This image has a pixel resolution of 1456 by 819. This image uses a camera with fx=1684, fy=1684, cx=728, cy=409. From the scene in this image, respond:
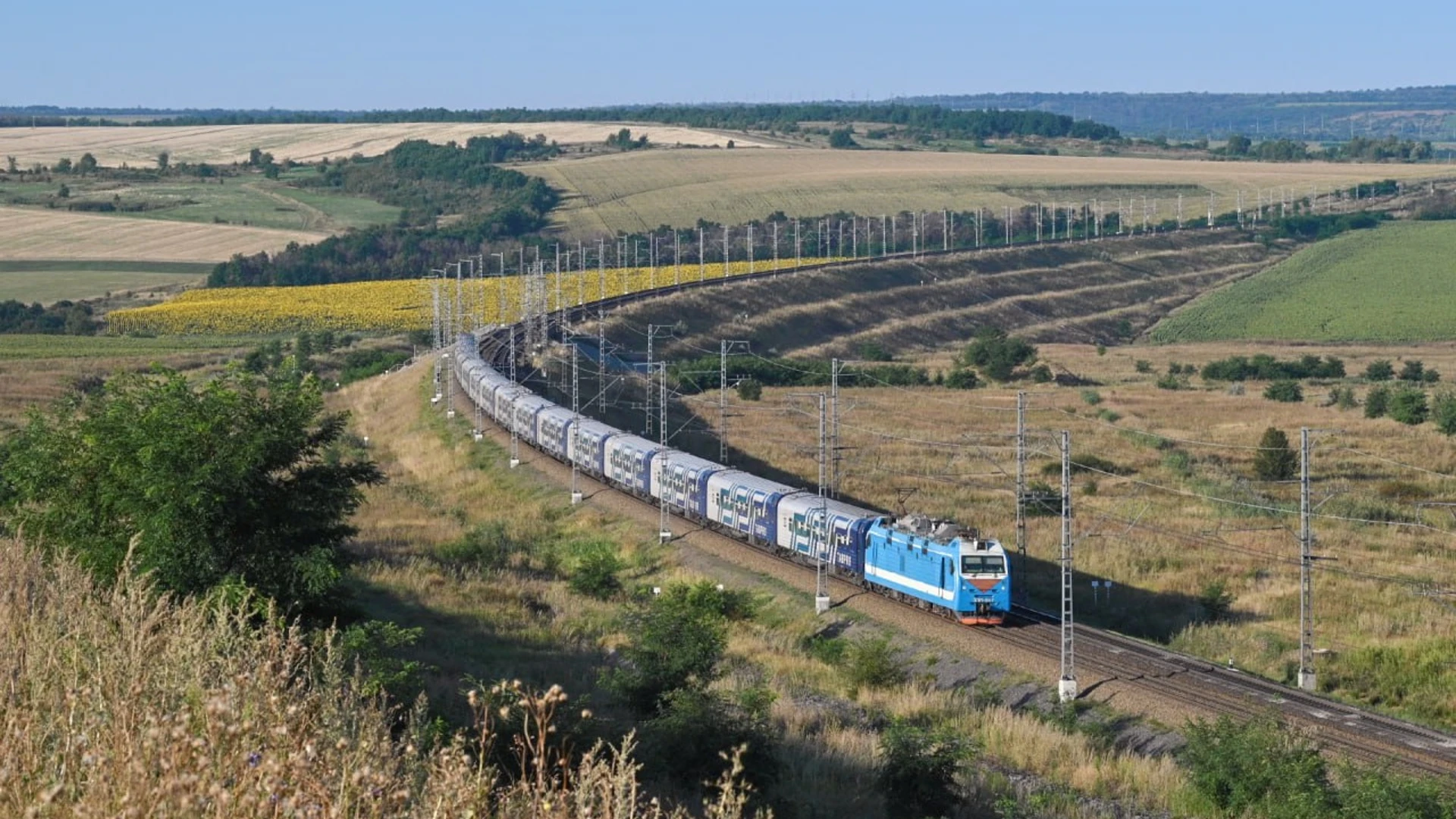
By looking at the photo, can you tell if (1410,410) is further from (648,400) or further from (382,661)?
(382,661)

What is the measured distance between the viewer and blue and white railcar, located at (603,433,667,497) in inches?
2276

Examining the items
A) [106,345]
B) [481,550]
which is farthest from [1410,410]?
[106,345]

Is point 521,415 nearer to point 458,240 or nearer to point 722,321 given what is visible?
point 722,321

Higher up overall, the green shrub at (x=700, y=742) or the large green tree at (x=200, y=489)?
the large green tree at (x=200, y=489)

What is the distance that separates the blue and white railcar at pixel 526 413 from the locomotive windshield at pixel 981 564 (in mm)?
33998

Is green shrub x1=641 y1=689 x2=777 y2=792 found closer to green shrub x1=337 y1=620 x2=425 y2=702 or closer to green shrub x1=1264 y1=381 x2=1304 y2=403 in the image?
green shrub x1=337 y1=620 x2=425 y2=702

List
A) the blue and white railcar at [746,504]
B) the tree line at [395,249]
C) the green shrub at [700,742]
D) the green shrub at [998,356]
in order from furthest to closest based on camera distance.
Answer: the tree line at [395,249]
the green shrub at [998,356]
the blue and white railcar at [746,504]
the green shrub at [700,742]

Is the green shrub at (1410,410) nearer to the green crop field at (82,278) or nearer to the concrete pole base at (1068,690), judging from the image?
the concrete pole base at (1068,690)

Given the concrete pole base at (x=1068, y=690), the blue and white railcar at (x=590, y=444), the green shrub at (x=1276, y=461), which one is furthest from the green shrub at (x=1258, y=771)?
the green shrub at (x=1276, y=461)

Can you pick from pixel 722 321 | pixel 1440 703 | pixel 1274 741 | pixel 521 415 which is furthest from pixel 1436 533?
pixel 722 321

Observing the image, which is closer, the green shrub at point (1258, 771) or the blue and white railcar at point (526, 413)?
the green shrub at point (1258, 771)

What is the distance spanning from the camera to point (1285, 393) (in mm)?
92500

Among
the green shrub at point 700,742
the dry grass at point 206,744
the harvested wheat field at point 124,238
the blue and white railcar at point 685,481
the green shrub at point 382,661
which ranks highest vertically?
the dry grass at point 206,744

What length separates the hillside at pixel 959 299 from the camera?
403ft
